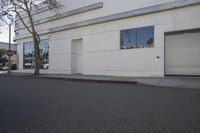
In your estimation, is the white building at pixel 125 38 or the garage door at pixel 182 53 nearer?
the garage door at pixel 182 53

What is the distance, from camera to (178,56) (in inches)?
686

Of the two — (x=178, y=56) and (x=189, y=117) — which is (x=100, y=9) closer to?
(x=178, y=56)

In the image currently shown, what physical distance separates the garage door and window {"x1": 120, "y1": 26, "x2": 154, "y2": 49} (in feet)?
4.28

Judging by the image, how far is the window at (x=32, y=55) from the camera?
2835 cm

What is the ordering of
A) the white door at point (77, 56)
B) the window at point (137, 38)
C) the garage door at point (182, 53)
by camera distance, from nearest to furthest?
the garage door at point (182, 53) → the window at point (137, 38) → the white door at point (77, 56)

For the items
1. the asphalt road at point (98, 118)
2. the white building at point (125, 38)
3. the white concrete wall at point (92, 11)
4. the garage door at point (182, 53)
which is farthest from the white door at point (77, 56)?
the asphalt road at point (98, 118)

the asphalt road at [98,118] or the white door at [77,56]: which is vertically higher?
the white door at [77,56]

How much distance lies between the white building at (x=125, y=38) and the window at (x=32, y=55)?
890 mm

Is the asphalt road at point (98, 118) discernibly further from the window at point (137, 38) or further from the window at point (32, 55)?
the window at point (32, 55)

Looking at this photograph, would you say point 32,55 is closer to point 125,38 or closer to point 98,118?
point 125,38

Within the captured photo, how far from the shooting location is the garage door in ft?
54.4

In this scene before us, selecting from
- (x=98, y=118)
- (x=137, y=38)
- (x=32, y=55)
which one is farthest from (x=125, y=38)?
(x=32, y=55)

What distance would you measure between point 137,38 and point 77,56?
850 cm

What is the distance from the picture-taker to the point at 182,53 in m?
17.2
